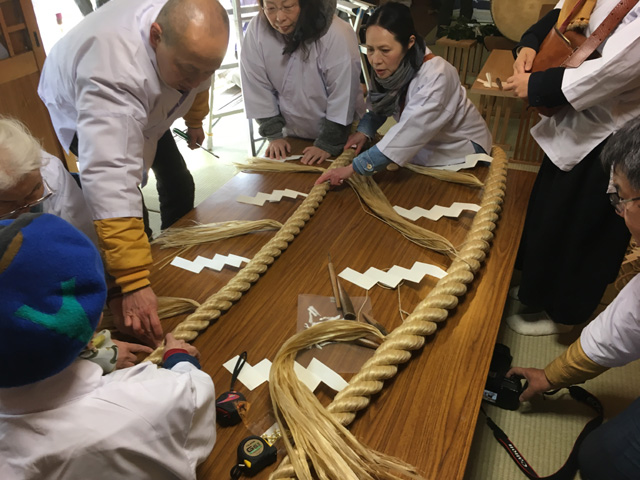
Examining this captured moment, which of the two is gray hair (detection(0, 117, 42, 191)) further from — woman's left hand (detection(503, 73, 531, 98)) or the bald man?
woman's left hand (detection(503, 73, 531, 98))

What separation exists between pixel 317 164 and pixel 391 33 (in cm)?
53

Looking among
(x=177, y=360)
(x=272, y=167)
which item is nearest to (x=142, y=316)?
(x=177, y=360)

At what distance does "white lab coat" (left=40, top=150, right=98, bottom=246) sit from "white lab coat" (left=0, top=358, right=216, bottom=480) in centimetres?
55

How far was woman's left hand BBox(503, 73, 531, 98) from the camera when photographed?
1298 millimetres

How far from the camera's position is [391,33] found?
1483 millimetres

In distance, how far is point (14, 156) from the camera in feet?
2.70

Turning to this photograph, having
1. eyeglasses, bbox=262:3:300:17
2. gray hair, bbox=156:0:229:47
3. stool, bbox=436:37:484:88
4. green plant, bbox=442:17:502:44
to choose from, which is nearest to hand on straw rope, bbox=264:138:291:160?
eyeglasses, bbox=262:3:300:17

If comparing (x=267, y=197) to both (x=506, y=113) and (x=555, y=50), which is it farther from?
(x=506, y=113)

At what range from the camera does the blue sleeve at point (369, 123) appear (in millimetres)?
1818

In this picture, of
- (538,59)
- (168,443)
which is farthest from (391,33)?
(168,443)

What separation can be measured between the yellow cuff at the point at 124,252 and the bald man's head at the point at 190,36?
384 mm

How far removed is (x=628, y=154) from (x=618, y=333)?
0.42 metres

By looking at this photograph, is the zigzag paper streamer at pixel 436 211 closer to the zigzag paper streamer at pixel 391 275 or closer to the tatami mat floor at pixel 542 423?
the zigzag paper streamer at pixel 391 275

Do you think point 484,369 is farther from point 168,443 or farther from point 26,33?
point 26,33
